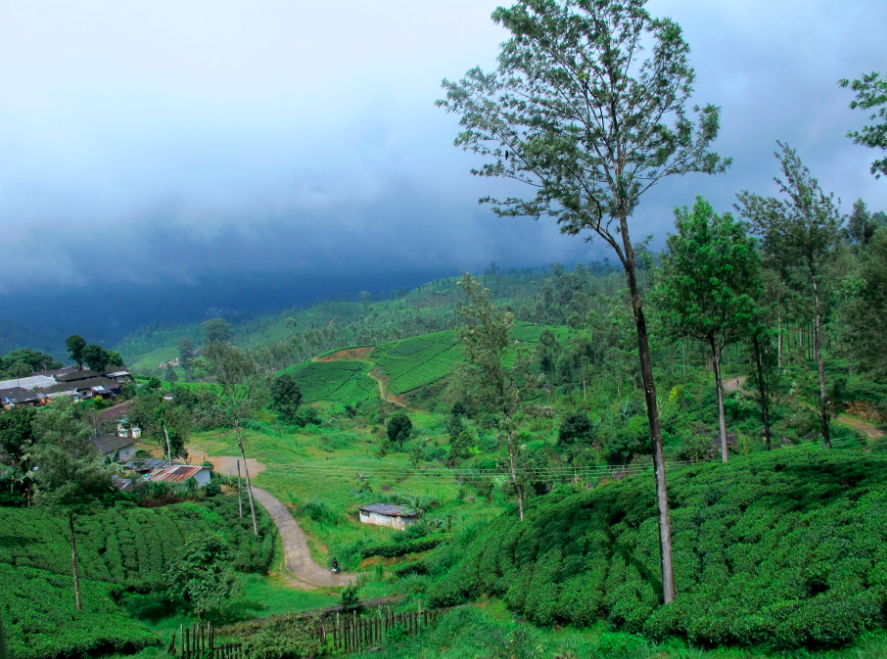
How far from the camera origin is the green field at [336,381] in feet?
272

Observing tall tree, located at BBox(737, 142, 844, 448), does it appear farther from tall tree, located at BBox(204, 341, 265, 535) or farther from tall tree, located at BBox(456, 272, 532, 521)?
tall tree, located at BBox(204, 341, 265, 535)

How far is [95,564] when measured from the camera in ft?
60.8

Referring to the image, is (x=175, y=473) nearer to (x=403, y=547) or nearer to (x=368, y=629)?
(x=403, y=547)

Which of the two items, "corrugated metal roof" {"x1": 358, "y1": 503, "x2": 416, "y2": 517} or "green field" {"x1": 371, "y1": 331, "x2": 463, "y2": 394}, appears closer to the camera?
"corrugated metal roof" {"x1": 358, "y1": 503, "x2": 416, "y2": 517}

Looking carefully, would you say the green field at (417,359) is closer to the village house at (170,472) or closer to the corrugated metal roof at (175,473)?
the village house at (170,472)

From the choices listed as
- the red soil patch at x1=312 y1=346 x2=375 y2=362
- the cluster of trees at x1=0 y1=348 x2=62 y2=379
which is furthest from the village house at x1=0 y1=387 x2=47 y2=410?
the red soil patch at x1=312 y1=346 x2=375 y2=362

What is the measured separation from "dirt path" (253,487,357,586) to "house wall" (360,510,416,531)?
3.30 metres

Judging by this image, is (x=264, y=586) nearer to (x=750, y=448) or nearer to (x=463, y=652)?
(x=463, y=652)

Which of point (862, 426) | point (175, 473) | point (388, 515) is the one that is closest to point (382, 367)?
point (175, 473)

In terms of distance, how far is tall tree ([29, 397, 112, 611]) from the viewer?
48.4ft

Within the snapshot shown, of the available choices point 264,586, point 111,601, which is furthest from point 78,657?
point 264,586

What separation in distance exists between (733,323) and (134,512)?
27.2 metres

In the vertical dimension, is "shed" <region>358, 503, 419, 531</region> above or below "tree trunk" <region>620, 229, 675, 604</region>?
below

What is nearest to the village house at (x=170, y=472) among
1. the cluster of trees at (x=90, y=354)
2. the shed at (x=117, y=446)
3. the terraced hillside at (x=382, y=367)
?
the shed at (x=117, y=446)
